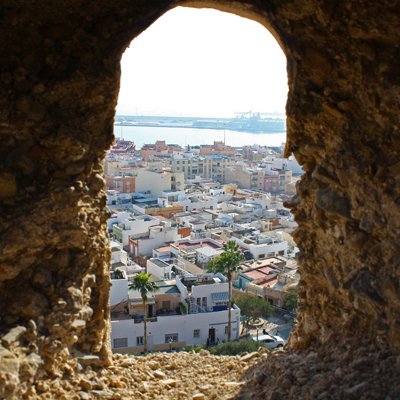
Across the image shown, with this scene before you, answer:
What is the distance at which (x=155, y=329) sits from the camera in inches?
683

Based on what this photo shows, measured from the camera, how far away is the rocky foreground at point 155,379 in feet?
11.6

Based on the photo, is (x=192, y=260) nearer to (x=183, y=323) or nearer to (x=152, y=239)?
(x=152, y=239)

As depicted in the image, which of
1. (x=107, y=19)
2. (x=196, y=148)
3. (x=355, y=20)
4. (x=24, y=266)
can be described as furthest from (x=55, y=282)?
(x=196, y=148)

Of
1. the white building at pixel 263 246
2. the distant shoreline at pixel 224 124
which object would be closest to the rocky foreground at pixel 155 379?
the white building at pixel 263 246

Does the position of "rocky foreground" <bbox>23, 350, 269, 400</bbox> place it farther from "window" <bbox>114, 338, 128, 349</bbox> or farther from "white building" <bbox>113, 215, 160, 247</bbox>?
"white building" <bbox>113, 215, 160, 247</bbox>

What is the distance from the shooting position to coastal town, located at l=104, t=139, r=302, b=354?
17.6 metres

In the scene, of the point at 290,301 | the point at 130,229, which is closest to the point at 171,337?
the point at 290,301

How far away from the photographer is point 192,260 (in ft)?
78.4

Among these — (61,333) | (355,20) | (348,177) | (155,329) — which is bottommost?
(155,329)

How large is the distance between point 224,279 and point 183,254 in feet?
15.2

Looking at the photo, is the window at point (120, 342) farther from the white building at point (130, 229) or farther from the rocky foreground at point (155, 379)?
the rocky foreground at point (155, 379)

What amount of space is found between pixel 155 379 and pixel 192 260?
1968 cm

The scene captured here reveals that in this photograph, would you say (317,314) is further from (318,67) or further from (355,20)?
(355,20)

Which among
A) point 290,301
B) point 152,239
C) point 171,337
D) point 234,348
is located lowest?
point 171,337
